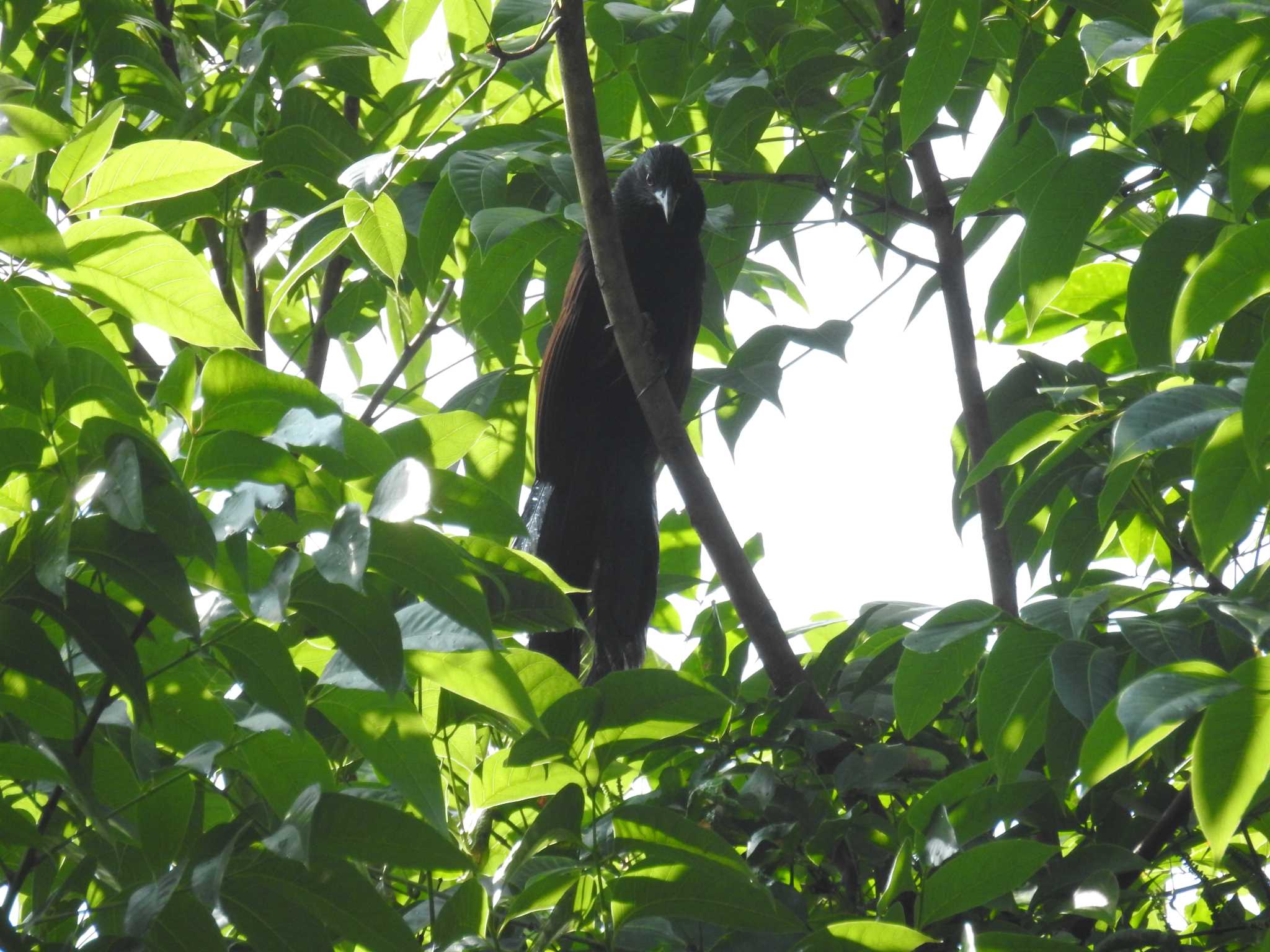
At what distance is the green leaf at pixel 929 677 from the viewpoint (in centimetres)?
128

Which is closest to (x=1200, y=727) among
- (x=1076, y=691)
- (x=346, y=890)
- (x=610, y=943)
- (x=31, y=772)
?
(x=1076, y=691)

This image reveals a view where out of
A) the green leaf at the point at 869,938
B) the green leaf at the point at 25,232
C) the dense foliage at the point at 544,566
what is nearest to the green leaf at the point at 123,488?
the dense foliage at the point at 544,566

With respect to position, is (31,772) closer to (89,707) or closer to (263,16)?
(89,707)

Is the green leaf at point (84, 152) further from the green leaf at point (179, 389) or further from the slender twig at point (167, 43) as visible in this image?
the slender twig at point (167, 43)

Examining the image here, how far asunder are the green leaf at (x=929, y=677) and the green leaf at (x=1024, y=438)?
19cm

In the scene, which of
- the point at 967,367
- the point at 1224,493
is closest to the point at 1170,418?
the point at 1224,493

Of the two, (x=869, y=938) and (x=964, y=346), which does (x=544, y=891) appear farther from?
(x=964, y=346)

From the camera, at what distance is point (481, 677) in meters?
0.98

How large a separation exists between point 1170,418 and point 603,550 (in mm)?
1369

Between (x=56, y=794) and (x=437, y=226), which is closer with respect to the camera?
(x=56, y=794)

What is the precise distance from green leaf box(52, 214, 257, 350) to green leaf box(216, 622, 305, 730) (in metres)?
0.28

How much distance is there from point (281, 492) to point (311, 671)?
294 millimetres

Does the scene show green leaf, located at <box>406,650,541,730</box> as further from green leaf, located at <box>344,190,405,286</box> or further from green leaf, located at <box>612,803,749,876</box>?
green leaf, located at <box>344,190,405,286</box>

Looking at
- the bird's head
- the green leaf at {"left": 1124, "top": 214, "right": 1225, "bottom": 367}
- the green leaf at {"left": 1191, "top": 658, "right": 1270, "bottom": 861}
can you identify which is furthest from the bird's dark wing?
the green leaf at {"left": 1191, "top": 658, "right": 1270, "bottom": 861}
